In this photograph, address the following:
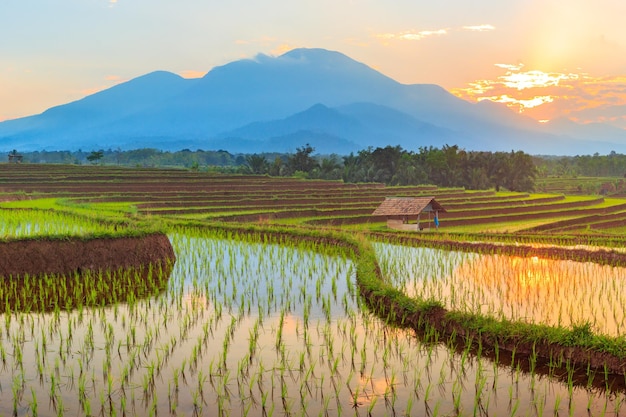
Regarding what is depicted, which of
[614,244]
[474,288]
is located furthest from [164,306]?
[614,244]

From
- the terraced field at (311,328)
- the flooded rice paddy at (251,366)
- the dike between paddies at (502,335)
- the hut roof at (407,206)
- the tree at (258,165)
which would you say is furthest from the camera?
the tree at (258,165)

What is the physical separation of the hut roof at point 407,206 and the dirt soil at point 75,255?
11.7 m

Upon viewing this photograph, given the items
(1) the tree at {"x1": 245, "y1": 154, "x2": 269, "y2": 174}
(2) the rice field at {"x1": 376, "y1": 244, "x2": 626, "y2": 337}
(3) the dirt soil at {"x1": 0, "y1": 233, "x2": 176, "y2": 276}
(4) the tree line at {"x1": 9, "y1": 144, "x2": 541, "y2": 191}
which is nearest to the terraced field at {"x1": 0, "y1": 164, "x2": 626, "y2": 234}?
(2) the rice field at {"x1": 376, "y1": 244, "x2": 626, "y2": 337}

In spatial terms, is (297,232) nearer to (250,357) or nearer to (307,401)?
(250,357)

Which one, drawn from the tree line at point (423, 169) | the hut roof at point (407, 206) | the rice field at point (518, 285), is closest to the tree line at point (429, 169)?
the tree line at point (423, 169)

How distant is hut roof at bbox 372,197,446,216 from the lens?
22566 mm

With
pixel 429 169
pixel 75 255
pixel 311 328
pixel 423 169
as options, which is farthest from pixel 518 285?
pixel 429 169

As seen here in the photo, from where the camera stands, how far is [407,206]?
23.0 metres

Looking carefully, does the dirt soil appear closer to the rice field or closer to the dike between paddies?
the rice field

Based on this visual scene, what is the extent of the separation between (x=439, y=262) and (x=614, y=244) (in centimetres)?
623

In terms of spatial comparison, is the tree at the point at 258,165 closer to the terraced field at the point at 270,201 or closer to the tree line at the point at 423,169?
the tree line at the point at 423,169

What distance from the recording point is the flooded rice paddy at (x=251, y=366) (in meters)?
A: 5.61

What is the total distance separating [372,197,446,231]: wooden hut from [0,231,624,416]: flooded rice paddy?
12.8m

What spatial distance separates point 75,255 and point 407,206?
1355 cm
